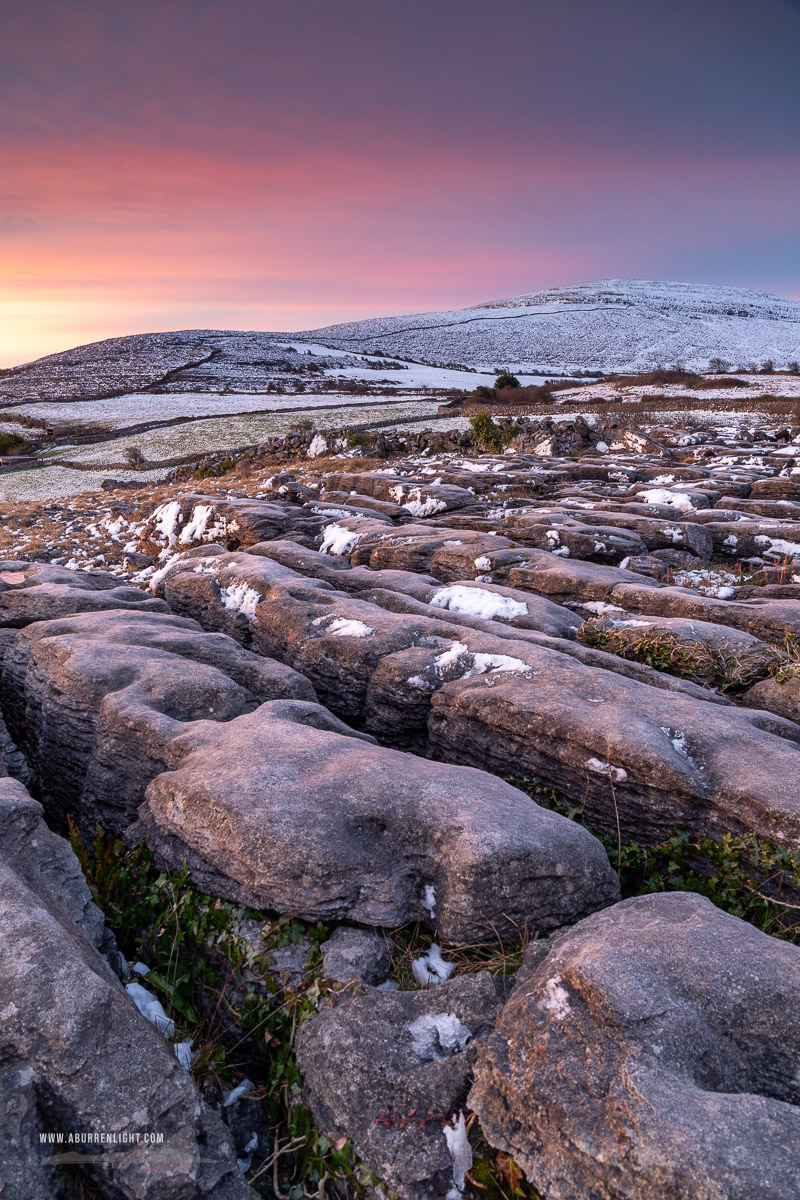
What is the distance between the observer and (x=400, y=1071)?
15.2 ft

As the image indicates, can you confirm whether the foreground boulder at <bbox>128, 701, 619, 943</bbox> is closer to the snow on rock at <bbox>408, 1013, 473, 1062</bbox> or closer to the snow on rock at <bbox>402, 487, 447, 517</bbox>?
the snow on rock at <bbox>408, 1013, 473, 1062</bbox>

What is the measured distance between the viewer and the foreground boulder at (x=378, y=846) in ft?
19.6

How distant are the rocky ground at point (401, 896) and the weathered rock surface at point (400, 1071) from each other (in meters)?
0.02

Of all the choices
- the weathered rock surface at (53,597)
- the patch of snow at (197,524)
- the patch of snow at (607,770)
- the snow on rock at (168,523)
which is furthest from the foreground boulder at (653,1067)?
the snow on rock at (168,523)

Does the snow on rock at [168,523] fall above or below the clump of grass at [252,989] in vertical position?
above

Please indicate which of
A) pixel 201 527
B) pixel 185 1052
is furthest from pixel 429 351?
pixel 185 1052

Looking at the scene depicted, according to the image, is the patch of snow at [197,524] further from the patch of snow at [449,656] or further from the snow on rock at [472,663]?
the snow on rock at [472,663]

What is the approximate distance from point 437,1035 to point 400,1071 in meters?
0.40

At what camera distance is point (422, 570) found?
18.0 metres

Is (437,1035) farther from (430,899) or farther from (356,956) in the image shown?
(430,899)

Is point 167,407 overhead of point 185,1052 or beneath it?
overhead

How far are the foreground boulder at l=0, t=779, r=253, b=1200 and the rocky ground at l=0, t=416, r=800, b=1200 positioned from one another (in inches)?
0.8

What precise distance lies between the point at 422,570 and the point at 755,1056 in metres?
14.3

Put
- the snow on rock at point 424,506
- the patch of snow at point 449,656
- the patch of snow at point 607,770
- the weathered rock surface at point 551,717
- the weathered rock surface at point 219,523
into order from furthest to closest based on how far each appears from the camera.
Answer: the snow on rock at point 424,506, the weathered rock surface at point 219,523, the patch of snow at point 449,656, the patch of snow at point 607,770, the weathered rock surface at point 551,717
